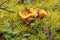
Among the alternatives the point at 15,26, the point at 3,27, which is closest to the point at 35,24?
the point at 15,26

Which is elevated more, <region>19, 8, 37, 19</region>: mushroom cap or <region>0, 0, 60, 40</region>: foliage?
<region>19, 8, 37, 19</region>: mushroom cap

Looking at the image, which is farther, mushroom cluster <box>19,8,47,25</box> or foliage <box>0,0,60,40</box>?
mushroom cluster <box>19,8,47,25</box>

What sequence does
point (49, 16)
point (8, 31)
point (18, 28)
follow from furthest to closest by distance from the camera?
1. point (49, 16)
2. point (18, 28)
3. point (8, 31)

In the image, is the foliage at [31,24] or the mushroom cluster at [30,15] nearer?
the foliage at [31,24]

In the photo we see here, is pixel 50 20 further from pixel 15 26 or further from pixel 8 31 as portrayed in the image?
pixel 8 31

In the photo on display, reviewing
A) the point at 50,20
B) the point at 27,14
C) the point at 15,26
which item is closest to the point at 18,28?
the point at 15,26

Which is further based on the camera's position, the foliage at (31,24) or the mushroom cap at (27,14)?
the mushroom cap at (27,14)

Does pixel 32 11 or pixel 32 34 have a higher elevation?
pixel 32 11

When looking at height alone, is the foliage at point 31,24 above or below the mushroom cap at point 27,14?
below

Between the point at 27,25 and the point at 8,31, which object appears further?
the point at 27,25

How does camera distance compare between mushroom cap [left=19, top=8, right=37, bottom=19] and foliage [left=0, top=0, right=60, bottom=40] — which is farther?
mushroom cap [left=19, top=8, right=37, bottom=19]

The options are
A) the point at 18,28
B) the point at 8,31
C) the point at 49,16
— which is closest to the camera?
the point at 8,31
